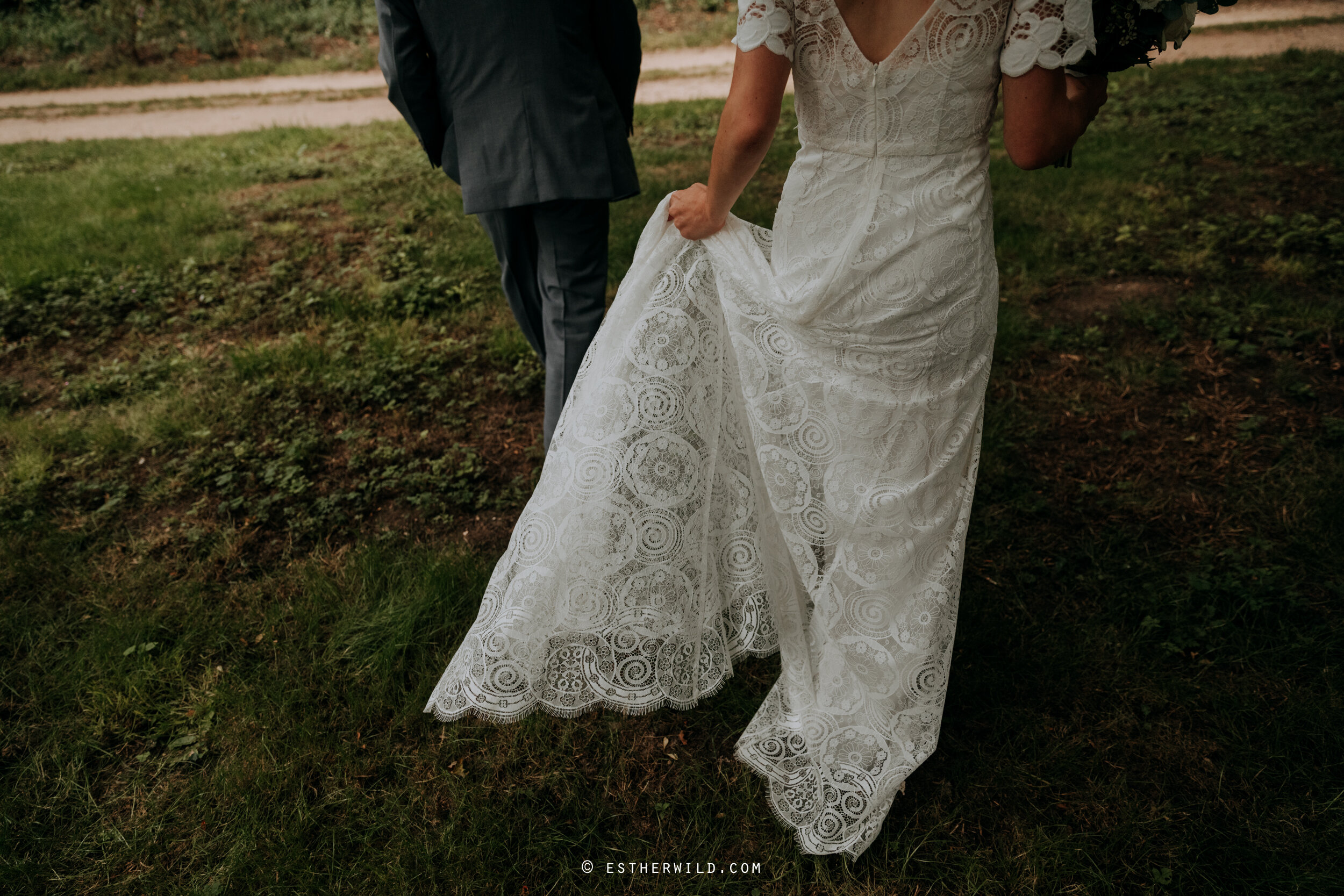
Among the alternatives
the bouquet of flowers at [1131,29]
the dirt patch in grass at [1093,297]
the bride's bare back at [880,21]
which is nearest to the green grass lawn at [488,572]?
the dirt patch in grass at [1093,297]

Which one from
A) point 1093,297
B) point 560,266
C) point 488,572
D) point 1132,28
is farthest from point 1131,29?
point 1093,297

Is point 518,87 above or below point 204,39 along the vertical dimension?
above

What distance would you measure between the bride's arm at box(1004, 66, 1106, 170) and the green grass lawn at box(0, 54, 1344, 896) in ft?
5.14

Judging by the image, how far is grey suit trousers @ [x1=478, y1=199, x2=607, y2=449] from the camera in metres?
2.90

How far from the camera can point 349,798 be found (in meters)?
2.25

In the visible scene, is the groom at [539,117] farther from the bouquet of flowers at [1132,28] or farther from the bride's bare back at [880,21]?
the bouquet of flowers at [1132,28]

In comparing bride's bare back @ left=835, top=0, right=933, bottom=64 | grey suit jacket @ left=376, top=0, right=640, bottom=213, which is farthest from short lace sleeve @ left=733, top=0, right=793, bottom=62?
grey suit jacket @ left=376, top=0, right=640, bottom=213

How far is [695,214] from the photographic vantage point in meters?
2.10

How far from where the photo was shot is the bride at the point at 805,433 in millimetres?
1789

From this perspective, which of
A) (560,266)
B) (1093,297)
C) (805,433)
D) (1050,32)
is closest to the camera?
(1050,32)

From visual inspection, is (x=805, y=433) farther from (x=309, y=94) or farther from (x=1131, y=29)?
(x=309, y=94)

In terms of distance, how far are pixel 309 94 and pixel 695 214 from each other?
10737 mm

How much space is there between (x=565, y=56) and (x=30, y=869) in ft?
9.03

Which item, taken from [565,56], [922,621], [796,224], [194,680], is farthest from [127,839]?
[565,56]
